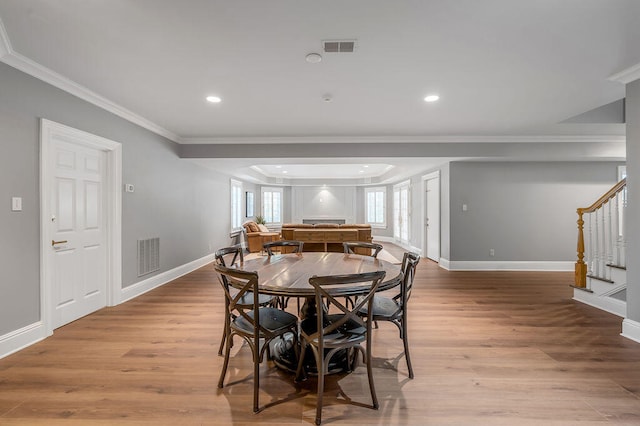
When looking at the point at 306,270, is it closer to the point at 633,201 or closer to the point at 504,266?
the point at 633,201

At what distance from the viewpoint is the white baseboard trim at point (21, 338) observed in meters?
2.48

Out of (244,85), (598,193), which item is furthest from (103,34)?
(598,193)

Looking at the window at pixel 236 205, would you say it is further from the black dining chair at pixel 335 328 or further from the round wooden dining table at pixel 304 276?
the black dining chair at pixel 335 328

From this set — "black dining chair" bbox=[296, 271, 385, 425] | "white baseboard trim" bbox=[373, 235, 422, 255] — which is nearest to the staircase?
"black dining chair" bbox=[296, 271, 385, 425]

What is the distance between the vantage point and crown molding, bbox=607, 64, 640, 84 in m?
2.74

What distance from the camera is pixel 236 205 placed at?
360 inches

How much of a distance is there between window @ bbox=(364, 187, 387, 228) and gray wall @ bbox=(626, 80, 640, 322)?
27.9 feet

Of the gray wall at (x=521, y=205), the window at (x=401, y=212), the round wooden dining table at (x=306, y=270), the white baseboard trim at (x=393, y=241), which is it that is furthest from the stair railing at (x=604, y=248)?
the window at (x=401, y=212)

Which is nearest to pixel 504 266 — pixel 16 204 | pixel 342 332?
pixel 342 332

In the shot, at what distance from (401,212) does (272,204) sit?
512cm

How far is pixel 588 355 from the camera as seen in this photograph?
252cm

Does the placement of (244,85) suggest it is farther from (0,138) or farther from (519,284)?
(519,284)

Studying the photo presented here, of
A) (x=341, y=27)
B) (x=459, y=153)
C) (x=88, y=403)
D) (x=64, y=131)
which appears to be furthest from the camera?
(x=459, y=153)

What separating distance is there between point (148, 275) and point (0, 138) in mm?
2625
